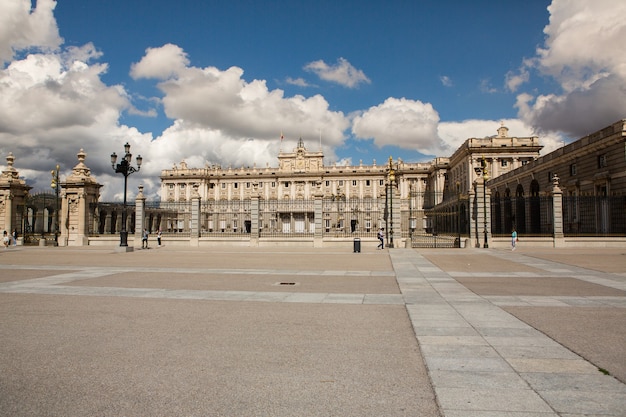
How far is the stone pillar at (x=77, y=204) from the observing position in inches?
1342

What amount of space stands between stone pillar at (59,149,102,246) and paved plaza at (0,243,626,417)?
2460 centimetres

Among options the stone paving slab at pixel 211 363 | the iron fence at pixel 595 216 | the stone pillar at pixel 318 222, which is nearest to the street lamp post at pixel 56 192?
the stone pillar at pixel 318 222

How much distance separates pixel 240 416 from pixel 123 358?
242cm

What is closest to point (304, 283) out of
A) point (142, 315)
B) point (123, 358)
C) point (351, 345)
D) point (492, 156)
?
point (142, 315)

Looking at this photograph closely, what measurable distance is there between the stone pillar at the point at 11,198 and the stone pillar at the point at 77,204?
4.47 m

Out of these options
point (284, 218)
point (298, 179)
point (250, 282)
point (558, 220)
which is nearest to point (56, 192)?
point (250, 282)

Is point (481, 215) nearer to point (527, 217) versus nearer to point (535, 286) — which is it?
point (527, 217)

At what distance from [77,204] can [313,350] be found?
33.9 metres

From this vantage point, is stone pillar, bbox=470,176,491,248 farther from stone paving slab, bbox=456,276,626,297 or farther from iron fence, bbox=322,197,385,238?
stone paving slab, bbox=456,276,626,297

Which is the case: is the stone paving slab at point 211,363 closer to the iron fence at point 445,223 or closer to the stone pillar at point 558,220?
the iron fence at point 445,223

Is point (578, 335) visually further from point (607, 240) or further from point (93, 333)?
point (607, 240)

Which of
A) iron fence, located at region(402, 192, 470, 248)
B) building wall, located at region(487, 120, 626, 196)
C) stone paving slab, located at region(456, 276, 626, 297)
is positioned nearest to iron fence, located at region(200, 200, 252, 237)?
iron fence, located at region(402, 192, 470, 248)

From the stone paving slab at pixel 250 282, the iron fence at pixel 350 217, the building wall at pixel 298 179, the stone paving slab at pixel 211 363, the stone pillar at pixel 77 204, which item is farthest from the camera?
the building wall at pixel 298 179

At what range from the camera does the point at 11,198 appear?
35.1 m
